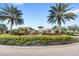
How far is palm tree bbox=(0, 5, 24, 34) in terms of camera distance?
10.3 feet

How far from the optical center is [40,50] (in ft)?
10.3

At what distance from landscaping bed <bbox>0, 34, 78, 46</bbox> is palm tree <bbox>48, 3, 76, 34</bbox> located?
0.38ft

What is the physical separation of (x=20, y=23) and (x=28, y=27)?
4.3 inches

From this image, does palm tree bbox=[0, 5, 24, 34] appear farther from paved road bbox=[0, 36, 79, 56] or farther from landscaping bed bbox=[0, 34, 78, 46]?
paved road bbox=[0, 36, 79, 56]

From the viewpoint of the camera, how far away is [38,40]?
315 centimetres

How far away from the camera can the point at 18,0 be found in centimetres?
311

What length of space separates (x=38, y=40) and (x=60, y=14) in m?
0.42

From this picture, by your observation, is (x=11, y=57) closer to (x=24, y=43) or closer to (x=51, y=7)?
(x=24, y=43)

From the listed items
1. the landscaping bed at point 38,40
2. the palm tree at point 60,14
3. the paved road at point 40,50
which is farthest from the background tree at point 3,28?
the palm tree at point 60,14

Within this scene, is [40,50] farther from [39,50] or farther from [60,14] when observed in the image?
[60,14]

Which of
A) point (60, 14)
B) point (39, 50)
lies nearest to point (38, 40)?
point (39, 50)

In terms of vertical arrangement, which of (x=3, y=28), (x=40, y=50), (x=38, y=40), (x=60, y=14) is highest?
(x=60, y=14)

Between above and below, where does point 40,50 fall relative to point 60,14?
below

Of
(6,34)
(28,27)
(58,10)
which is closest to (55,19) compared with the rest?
(58,10)
